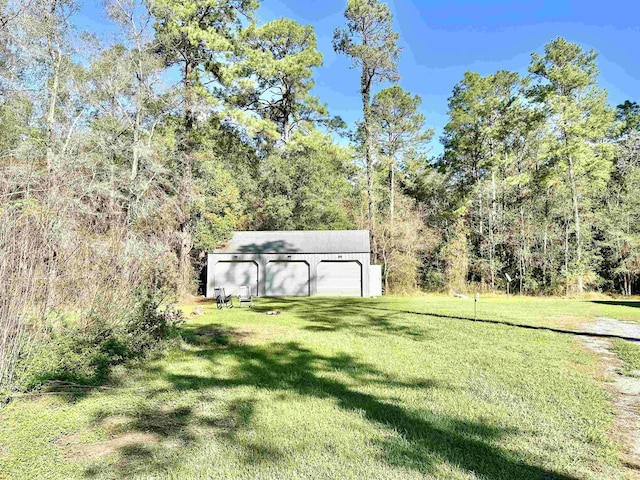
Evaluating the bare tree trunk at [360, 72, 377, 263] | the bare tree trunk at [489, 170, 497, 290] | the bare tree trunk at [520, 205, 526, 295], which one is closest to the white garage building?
the bare tree trunk at [360, 72, 377, 263]

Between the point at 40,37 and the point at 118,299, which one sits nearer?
the point at 118,299

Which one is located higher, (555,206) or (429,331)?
(555,206)

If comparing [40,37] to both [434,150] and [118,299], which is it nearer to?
[118,299]

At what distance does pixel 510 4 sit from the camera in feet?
44.4

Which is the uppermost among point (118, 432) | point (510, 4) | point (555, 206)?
point (510, 4)

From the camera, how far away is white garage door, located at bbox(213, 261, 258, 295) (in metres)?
21.1

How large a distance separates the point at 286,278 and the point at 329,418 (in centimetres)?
1761

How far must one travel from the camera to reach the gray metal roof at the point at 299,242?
68.9 ft

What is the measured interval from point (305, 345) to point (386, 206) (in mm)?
21812

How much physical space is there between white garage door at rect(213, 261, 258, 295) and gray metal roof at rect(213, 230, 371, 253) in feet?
2.57

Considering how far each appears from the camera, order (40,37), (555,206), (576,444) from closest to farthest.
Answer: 1. (576,444)
2. (40,37)
3. (555,206)

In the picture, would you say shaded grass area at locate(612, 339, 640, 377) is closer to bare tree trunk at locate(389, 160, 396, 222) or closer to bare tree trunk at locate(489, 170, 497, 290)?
bare tree trunk at locate(489, 170, 497, 290)

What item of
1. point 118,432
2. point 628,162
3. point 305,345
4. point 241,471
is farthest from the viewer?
point 628,162

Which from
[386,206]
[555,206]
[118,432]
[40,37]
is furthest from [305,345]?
[555,206]
